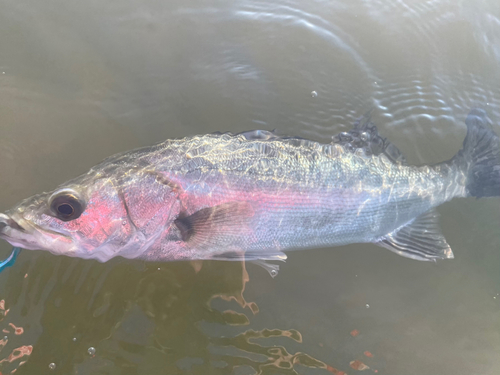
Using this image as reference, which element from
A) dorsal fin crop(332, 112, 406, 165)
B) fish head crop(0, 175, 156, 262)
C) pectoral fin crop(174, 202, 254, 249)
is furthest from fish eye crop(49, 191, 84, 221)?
dorsal fin crop(332, 112, 406, 165)

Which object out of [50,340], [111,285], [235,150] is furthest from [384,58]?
[50,340]

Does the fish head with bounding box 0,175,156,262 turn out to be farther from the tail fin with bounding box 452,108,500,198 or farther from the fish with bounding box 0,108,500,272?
the tail fin with bounding box 452,108,500,198

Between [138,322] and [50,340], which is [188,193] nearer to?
[138,322]

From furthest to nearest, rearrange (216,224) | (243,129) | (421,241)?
(243,129) → (421,241) → (216,224)

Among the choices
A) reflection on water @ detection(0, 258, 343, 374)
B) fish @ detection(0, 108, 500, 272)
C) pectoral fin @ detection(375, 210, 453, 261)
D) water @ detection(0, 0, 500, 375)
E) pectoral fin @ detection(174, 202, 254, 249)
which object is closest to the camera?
fish @ detection(0, 108, 500, 272)

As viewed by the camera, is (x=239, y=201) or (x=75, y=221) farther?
(x=239, y=201)

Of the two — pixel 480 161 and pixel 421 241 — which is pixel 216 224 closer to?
pixel 421 241

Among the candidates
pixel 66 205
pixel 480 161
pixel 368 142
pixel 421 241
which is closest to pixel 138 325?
pixel 66 205
